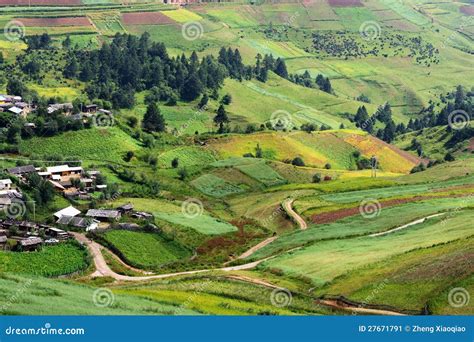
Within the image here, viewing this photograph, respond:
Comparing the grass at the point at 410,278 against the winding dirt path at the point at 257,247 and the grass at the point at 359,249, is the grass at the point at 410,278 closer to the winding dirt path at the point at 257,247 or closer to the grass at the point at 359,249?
the grass at the point at 359,249

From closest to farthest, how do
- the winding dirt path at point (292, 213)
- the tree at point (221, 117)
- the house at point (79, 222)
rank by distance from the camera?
the house at point (79, 222)
the winding dirt path at point (292, 213)
the tree at point (221, 117)

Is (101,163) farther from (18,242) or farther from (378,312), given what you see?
(378,312)

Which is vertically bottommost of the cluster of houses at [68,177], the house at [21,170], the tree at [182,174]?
the tree at [182,174]

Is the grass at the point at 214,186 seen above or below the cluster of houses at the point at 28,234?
below

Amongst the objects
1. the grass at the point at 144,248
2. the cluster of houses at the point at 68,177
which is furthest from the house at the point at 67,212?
the cluster of houses at the point at 68,177

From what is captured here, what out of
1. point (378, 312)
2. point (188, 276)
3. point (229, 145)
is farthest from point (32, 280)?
point (229, 145)

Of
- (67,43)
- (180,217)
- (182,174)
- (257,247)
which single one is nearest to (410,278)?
(257,247)
